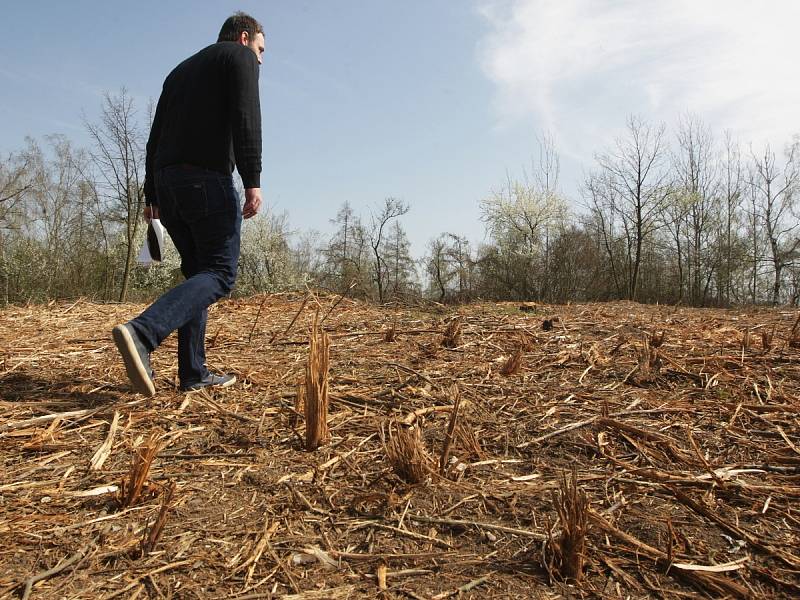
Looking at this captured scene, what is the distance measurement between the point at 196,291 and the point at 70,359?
146 cm

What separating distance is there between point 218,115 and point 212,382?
1.44 metres

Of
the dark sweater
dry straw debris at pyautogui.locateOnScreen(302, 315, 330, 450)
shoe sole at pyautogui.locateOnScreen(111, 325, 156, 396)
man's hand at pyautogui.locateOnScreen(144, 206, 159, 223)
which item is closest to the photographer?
dry straw debris at pyautogui.locateOnScreen(302, 315, 330, 450)

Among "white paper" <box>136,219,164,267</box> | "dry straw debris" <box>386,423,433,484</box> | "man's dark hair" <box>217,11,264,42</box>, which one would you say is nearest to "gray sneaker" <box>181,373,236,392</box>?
"white paper" <box>136,219,164,267</box>

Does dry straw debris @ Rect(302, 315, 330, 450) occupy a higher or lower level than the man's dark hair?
lower

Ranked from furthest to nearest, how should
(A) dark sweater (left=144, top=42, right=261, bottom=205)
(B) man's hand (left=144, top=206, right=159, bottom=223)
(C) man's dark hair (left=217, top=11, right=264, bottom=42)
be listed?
(B) man's hand (left=144, top=206, right=159, bottom=223) → (C) man's dark hair (left=217, top=11, right=264, bottom=42) → (A) dark sweater (left=144, top=42, right=261, bottom=205)

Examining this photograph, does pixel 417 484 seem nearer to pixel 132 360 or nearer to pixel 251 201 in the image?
pixel 132 360

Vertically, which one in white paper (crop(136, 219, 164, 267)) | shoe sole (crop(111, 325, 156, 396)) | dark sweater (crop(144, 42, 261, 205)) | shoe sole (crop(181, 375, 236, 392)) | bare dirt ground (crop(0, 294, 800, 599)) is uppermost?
dark sweater (crop(144, 42, 261, 205))

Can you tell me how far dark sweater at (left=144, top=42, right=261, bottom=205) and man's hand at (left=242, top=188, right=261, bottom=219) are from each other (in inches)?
1.3

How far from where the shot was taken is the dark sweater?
8.66ft

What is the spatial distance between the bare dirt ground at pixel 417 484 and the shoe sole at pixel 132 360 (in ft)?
0.42

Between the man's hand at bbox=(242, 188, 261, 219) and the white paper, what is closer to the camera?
the man's hand at bbox=(242, 188, 261, 219)

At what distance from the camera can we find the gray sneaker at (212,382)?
2703 millimetres

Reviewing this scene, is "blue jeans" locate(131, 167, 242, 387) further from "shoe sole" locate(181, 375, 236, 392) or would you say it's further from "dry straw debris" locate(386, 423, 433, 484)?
"dry straw debris" locate(386, 423, 433, 484)

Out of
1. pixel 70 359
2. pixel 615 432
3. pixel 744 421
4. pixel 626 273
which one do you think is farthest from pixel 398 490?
pixel 626 273
